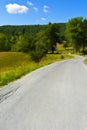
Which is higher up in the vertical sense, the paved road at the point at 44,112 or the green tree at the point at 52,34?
the green tree at the point at 52,34

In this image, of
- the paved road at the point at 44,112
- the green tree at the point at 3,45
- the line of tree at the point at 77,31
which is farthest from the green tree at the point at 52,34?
the paved road at the point at 44,112

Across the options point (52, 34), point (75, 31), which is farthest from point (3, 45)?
point (75, 31)

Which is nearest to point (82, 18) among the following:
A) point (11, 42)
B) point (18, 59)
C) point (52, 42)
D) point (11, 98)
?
point (52, 42)

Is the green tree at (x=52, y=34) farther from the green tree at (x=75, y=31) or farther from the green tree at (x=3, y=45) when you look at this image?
the green tree at (x=3, y=45)

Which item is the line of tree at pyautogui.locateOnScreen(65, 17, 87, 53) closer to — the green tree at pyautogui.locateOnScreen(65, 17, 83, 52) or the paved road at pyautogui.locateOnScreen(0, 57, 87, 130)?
the green tree at pyautogui.locateOnScreen(65, 17, 83, 52)

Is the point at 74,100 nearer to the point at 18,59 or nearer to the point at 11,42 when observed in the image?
the point at 18,59

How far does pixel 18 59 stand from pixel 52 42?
30.1 metres

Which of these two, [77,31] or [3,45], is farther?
[3,45]

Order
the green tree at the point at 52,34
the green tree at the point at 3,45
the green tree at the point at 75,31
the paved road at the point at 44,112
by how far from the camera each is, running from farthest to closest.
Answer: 1. the green tree at the point at 3,45
2. the green tree at the point at 52,34
3. the green tree at the point at 75,31
4. the paved road at the point at 44,112

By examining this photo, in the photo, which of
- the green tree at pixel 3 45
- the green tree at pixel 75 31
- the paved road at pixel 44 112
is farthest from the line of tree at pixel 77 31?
the paved road at pixel 44 112

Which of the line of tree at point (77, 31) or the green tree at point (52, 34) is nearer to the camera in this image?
the line of tree at point (77, 31)

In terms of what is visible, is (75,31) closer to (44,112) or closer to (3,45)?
(3,45)

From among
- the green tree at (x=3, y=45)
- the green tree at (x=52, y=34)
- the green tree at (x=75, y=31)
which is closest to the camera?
the green tree at (x=75, y=31)

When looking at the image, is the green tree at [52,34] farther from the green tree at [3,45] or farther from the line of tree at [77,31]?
the green tree at [3,45]
